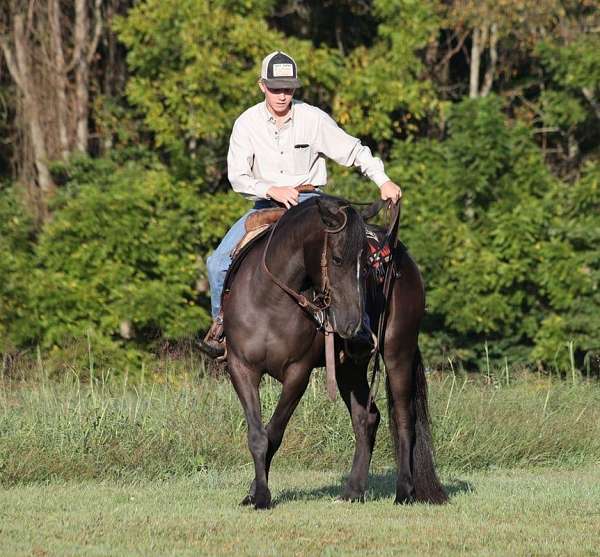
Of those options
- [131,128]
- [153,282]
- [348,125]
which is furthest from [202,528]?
[131,128]

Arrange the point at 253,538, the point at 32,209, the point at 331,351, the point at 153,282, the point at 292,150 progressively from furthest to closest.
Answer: the point at 32,209
the point at 153,282
the point at 292,150
the point at 331,351
the point at 253,538

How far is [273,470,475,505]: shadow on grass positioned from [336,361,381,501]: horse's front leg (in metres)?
0.17

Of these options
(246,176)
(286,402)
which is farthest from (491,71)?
(286,402)

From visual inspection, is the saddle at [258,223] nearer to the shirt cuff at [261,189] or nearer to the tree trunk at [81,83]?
the shirt cuff at [261,189]

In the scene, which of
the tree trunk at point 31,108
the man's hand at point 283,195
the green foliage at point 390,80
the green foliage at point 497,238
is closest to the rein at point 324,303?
the man's hand at point 283,195

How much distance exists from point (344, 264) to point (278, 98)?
1.58 m

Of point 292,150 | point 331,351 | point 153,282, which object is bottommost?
point 153,282

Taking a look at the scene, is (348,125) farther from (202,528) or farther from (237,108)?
(202,528)

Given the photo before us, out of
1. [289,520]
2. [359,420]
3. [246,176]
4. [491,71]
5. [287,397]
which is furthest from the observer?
[491,71]

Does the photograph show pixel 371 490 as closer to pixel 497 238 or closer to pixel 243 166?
pixel 243 166

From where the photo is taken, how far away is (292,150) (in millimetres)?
10195

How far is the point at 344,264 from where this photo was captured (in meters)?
9.12

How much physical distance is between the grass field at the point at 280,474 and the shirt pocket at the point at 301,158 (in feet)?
7.55

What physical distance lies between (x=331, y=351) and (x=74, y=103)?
18.8m
